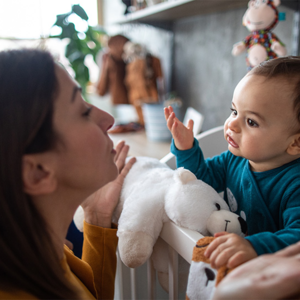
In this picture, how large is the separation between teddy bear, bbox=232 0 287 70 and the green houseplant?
1120 millimetres

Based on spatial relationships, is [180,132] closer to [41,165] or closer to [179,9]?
[41,165]

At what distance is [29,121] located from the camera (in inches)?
15.2

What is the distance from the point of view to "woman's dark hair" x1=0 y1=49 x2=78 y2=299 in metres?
0.38

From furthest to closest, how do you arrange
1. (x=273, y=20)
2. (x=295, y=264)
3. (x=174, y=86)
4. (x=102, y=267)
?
(x=174, y=86) < (x=273, y=20) < (x=102, y=267) < (x=295, y=264)

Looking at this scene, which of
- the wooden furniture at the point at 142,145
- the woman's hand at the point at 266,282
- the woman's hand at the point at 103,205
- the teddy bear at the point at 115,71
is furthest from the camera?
the teddy bear at the point at 115,71

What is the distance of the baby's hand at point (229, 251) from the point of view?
0.41 meters

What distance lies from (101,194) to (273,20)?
2.58ft

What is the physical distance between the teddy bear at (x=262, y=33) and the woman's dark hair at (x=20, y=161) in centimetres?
77

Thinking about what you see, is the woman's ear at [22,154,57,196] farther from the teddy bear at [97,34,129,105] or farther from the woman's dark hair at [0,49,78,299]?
the teddy bear at [97,34,129,105]

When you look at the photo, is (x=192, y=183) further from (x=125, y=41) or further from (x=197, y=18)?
(x=125, y=41)

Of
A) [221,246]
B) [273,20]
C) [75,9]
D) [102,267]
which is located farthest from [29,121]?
[75,9]

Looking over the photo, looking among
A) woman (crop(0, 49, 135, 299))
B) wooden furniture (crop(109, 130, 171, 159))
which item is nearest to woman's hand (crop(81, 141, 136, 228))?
woman (crop(0, 49, 135, 299))

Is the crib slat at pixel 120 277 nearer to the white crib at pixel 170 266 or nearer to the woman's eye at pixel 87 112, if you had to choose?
the white crib at pixel 170 266

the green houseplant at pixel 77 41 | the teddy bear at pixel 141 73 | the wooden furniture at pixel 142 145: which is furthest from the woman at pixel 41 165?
the green houseplant at pixel 77 41
